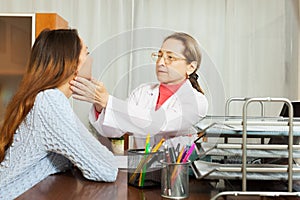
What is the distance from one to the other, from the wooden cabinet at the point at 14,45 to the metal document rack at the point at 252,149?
7.01ft

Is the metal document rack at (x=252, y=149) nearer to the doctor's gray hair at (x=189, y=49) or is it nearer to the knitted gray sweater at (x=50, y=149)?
the doctor's gray hair at (x=189, y=49)

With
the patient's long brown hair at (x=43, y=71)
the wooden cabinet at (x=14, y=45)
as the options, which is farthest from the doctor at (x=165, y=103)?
the wooden cabinet at (x=14, y=45)

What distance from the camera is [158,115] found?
83 cm

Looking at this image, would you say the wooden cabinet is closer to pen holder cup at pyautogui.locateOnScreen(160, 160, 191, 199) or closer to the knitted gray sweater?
the knitted gray sweater

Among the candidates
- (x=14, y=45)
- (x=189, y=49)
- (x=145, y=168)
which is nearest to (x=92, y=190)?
(x=145, y=168)

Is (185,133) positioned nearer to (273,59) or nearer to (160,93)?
(160,93)

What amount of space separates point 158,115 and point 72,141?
Answer: 0.21m

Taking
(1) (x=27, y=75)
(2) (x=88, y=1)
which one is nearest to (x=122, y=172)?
(1) (x=27, y=75)

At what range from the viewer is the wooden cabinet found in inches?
105

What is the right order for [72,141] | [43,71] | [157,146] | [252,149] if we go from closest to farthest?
[252,149] → [157,146] → [72,141] → [43,71]

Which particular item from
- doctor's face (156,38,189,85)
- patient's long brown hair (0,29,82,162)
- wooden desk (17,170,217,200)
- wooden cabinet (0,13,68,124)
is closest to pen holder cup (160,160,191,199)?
wooden desk (17,170,217,200)

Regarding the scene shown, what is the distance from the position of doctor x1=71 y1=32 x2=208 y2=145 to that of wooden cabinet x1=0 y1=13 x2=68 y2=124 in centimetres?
194

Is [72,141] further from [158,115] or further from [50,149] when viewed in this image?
[158,115]

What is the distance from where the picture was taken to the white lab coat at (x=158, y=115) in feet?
2.68
